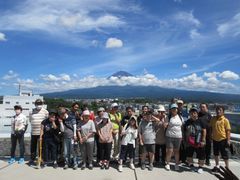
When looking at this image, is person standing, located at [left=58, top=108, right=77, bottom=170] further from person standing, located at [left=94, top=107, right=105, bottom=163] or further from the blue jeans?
person standing, located at [left=94, top=107, right=105, bottom=163]

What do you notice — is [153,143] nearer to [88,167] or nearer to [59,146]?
[88,167]

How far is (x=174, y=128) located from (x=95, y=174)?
82.9 inches

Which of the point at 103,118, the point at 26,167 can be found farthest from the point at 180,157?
the point at 26,167

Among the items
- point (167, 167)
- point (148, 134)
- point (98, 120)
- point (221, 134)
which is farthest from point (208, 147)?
point (98, 120)

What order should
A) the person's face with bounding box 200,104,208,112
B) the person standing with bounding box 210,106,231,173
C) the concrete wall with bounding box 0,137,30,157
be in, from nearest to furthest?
the person standing with bounding box 210,106,231,173 → the person's face with bounding box 200,104,208,112 → the concrete wall with bounding box 0,137,30,157

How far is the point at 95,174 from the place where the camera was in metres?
7.10

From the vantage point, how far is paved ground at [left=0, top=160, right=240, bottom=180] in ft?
22.4

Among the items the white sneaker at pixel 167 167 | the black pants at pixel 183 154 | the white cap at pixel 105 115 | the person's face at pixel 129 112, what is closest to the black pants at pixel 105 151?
the white cap at pixel 105 115

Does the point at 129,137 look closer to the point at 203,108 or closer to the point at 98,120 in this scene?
the point at 98,120

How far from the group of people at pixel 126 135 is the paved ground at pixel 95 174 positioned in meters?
0.22

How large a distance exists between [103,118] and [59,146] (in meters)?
1.35

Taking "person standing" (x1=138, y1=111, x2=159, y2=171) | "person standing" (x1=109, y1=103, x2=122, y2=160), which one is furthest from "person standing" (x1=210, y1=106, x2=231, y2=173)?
"person standing" (x1=109, y1=103, x2=122, y2=160)

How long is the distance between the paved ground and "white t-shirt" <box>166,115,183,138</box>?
819 mm

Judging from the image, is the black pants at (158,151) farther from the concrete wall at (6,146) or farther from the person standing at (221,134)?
the concrete wall at (6,146)
